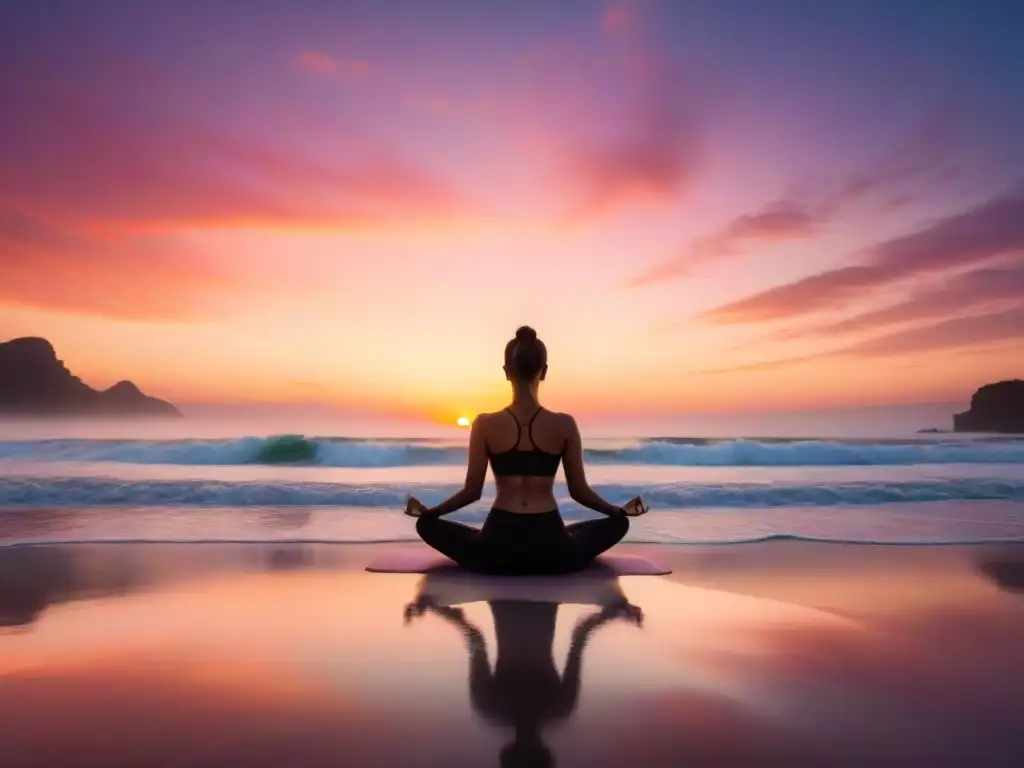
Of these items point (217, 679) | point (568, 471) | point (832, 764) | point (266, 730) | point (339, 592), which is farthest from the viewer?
point (568, 471)

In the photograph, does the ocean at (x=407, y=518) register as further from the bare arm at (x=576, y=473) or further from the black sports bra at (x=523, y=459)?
the black sports bra at (x=523, y=459)

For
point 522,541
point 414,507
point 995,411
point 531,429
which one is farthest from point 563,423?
point 995,411

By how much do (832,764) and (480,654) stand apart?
1640 millimetres

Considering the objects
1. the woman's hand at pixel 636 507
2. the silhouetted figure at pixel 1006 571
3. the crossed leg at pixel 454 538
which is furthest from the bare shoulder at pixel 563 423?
the silhouetted figure at pixel 1006 571

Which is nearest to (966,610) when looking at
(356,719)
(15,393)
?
(356,719)

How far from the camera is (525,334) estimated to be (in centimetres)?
484

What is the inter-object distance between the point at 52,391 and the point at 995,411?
8578 centimetres

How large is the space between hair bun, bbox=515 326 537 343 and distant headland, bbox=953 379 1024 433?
6293cm

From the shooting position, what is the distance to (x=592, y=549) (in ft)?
17.1

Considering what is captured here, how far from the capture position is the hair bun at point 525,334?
A: 4828 millimetres

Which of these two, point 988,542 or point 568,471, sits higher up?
point 568,471

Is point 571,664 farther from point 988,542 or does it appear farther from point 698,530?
point 988,542

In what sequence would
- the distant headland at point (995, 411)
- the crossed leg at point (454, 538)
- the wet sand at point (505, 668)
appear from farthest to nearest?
the distant headland at point (995, 411) < the crossed leg at point (454, 538) < the wet sand at point (505, 668)

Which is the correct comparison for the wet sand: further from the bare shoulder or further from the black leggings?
the bare shoulder
